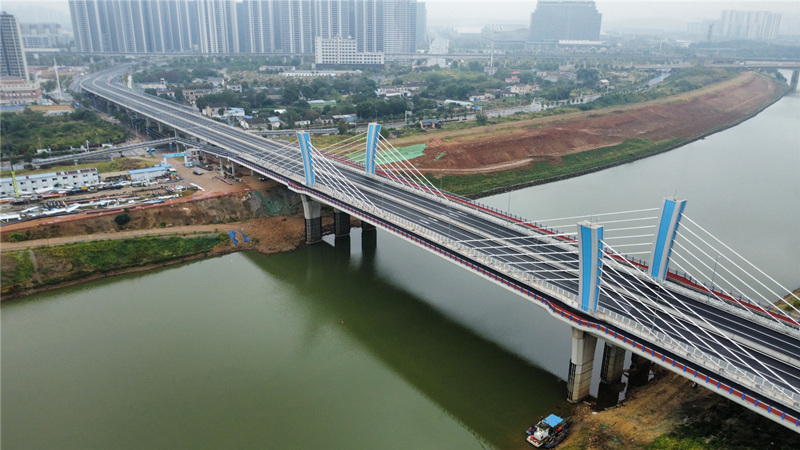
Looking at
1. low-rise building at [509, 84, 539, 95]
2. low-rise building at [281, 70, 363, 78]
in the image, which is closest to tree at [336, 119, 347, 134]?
low-rise building at [509, 84, 539, 95]

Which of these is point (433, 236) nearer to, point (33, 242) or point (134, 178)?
point (33, 242)

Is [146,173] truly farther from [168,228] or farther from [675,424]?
[675,424]

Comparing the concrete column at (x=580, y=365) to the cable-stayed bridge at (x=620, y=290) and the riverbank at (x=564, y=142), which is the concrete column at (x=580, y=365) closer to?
the cable-stayed bridge at (x=620, y=290)

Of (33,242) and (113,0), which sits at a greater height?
(113,0)

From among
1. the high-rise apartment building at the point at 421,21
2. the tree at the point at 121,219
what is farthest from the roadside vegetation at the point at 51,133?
the high-rise apartment building at the point at 421,21

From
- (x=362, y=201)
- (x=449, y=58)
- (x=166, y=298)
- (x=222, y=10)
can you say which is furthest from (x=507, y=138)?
(x=222, y=10)

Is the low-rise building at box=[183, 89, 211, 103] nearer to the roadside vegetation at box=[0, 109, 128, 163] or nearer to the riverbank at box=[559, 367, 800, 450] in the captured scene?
the roadside vegetation at box=[0, 109, 128, 163]
